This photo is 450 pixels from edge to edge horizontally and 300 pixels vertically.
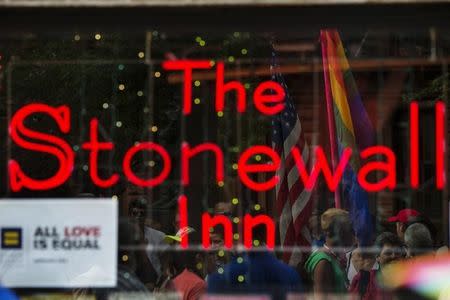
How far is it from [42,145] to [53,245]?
551 mm

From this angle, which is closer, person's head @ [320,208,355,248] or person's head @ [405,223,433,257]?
person's head @ [405,223,433,257]

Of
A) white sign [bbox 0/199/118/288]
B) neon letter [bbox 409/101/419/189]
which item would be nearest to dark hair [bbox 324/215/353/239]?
neon letter [bbox 409/101/419/189]

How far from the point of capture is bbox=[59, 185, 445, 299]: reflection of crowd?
16.2 feet

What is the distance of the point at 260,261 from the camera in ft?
16.4

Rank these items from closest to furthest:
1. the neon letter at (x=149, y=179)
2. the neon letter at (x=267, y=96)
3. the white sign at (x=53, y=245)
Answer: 1. the white sign at (x=53, y=245)
2. the neon letter at (x=149, y=179)
3. the neon letter at (x=267, y=96)

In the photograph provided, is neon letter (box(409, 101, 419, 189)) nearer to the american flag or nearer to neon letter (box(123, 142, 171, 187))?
the american flag

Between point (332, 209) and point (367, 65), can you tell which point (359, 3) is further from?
point (332, 209)

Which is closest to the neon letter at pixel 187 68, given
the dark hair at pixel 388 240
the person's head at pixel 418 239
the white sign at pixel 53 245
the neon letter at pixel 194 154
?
the neon letter at pixel 194 154

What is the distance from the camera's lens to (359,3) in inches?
181

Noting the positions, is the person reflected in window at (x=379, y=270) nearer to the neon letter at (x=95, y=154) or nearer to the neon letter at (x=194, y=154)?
the neon letter at (x=194, y=154)

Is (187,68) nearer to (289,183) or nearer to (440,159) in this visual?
(289,183)

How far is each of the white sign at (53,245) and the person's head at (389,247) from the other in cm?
149

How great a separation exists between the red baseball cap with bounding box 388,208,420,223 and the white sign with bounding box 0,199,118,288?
5.10ft

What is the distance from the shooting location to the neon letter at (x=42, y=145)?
4.89 meters
